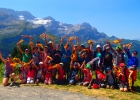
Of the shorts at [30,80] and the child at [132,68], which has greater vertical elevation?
the child at [132,68]

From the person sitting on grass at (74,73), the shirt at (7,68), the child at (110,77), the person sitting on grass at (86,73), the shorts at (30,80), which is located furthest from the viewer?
the shirt at (7,68)

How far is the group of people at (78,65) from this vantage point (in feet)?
44.2

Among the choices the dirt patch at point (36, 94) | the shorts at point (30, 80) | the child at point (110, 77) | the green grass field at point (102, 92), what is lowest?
the dirt patch at point (36, 94)

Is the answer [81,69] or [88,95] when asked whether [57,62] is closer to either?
[81,69]

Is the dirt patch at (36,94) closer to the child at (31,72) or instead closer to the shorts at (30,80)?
the shorts at (30,80)

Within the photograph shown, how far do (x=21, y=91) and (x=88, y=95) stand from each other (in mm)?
3888

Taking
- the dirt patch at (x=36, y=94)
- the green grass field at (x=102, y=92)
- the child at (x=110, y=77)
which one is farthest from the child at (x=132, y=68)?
the dirt patch at (x=36, y=94)

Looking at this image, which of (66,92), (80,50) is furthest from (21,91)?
(80,50)

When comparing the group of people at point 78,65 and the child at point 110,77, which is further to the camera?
the child at point 110,77

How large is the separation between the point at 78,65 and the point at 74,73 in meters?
0.71

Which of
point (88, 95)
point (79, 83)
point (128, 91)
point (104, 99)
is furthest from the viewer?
point (79, 83)

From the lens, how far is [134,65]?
43.3 feet

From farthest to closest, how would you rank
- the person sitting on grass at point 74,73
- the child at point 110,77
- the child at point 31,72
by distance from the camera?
1. the child at point 31,72
2. the person sitting on grass at point 74,73
3. the child at point 110,77

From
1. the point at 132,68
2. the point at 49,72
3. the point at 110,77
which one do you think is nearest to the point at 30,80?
the point at 49,72
